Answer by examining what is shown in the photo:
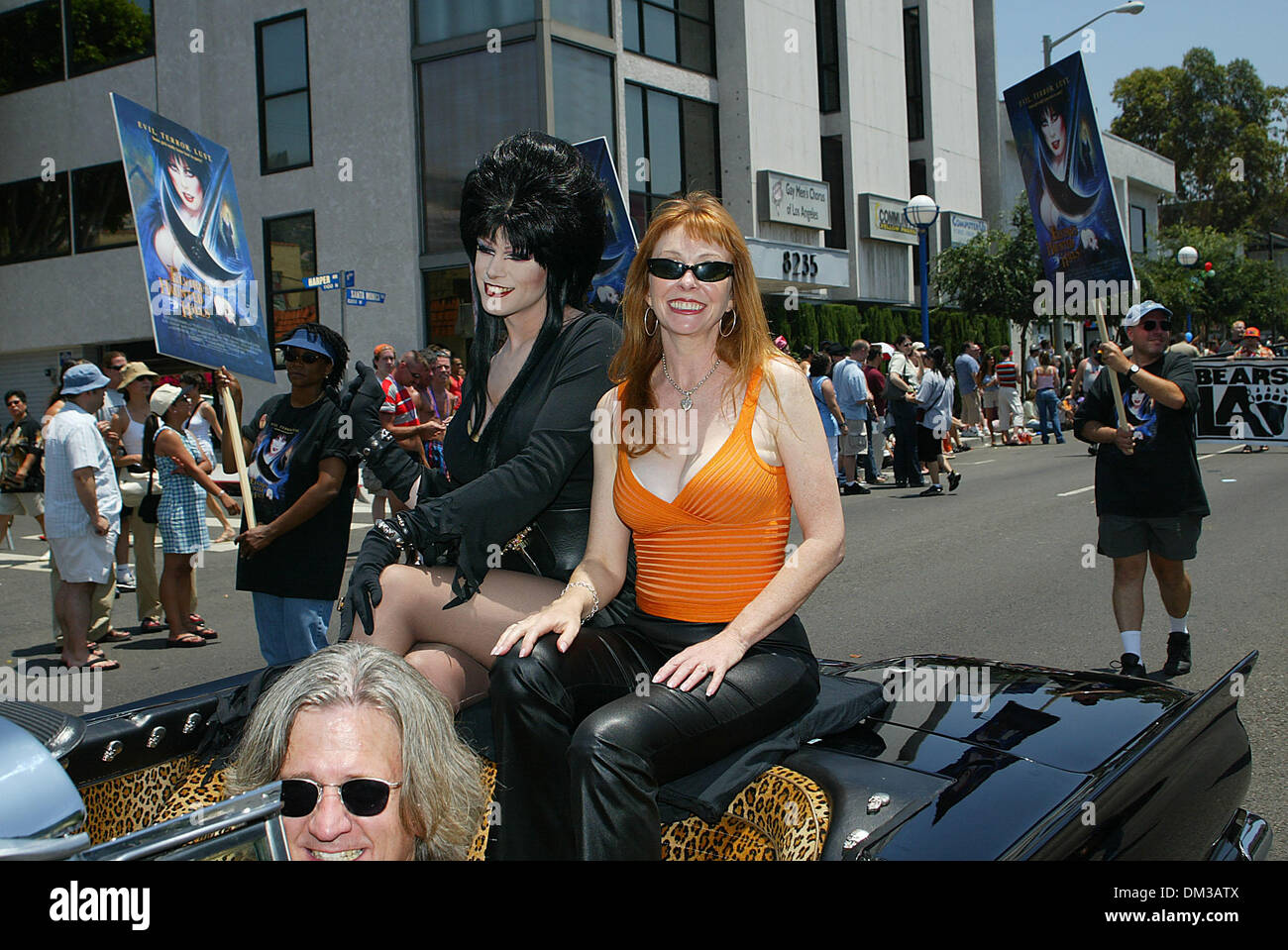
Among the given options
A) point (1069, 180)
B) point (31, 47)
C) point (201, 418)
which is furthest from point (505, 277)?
point (31, 47)

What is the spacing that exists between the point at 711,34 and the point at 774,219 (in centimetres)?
425

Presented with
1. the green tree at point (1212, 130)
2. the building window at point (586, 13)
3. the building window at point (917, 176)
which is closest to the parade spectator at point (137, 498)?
the building window at point (586, 13)

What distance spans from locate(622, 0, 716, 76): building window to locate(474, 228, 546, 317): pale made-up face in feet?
69.0

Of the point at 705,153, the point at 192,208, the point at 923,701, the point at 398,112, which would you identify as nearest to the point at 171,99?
the point at 398,112

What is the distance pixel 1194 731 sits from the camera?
7.89ft

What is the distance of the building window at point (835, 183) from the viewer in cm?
2891

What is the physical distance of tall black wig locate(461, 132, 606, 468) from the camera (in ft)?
8.63

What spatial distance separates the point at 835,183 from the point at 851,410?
1605 cm

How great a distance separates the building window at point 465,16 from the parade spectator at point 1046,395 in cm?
1180

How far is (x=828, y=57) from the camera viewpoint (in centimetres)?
2878

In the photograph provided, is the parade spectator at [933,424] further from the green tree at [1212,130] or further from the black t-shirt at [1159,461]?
the green tree at [1212,130]

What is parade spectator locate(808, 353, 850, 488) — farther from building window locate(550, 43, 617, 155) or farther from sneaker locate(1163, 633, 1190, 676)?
building window locate(550, 43, 617, 155)

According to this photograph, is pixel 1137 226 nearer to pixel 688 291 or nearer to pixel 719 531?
pixel 688 291

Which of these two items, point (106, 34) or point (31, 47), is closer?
point (106, 34)
